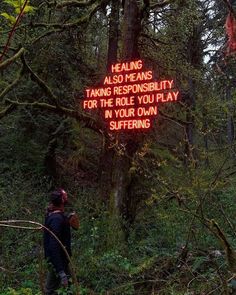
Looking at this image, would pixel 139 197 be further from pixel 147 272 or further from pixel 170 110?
pixel 147 272

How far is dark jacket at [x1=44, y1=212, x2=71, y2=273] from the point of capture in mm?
7074

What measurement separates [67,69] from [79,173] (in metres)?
5.33

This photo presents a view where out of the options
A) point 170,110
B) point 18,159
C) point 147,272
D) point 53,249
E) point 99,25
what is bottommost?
point 147,272

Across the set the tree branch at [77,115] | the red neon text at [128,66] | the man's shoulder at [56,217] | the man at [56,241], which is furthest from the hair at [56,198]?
the tree branch at [77,115]

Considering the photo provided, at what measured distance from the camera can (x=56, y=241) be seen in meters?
7.00

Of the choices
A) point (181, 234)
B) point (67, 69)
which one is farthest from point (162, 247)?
point (67, 69)

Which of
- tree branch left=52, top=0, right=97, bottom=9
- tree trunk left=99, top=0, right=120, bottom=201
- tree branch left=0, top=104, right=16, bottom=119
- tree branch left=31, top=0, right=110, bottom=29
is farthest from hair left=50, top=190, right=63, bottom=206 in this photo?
tree branch left=52, top=0, right=97, bottom=9

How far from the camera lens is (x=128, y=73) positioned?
35.6 feet

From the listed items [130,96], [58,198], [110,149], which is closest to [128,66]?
[130,96]

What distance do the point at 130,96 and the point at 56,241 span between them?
15.0ft

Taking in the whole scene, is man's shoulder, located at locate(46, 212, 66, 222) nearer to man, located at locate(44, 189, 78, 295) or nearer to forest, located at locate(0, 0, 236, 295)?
man, located at locate(44, 189, 78, 295)

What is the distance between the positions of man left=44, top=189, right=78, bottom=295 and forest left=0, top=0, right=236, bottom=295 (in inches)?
10.7

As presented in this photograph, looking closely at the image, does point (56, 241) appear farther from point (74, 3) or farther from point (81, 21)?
point (74, 3)

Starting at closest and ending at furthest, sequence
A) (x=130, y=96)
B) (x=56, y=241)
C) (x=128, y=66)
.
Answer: (x=56, y=241) → (x=130, y=96) → (x=128, y=66)
